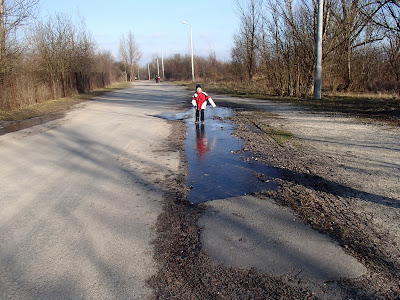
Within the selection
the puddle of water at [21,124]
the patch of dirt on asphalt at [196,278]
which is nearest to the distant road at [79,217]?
the patch of dirt on asphalt at [196,278]

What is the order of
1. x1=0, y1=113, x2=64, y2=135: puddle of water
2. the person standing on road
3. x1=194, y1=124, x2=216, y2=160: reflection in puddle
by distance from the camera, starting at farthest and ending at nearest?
the person standing on road < x1=0, y1=113, x2=64, y2=135: puddle of water < x1=194, y1=124, x2=216, y2=160: reflection in puddle

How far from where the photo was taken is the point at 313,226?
384cm

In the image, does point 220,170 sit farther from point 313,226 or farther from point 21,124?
point 21,124

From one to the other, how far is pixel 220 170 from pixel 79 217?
2918 millimetres

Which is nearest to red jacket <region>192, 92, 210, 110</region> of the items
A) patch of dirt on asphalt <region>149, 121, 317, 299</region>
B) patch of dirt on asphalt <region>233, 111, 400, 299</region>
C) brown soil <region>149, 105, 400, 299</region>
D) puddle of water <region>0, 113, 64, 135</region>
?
patch of dirt on asphalt <region>233, 111, 400, 299</region>

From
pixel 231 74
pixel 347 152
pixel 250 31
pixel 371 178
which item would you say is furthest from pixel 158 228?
pixel 231 74

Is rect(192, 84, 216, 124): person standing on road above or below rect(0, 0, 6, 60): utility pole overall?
below

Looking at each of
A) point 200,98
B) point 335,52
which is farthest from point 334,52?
point 200,98

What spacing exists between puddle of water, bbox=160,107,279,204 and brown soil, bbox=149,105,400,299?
24cm

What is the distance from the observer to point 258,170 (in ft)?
20.5

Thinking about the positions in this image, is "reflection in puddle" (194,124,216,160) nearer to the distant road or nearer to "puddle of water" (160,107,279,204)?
"puddle of water" (160,107,279,204)

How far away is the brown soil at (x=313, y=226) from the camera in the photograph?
2.70 m

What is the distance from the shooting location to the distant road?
2916mm

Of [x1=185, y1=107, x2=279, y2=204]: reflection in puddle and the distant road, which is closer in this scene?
the distant road
